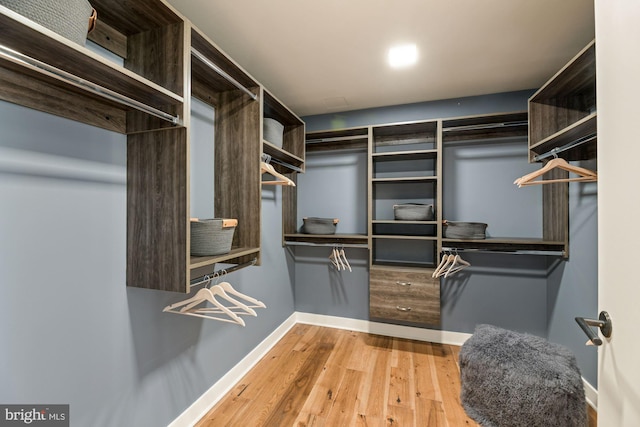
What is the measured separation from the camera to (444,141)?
268cm

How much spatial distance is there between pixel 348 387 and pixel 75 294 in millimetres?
1814

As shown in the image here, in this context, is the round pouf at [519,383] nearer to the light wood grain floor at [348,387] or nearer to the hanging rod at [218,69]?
the light wood grain floor at [348,387]

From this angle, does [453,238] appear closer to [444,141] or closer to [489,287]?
[489,287]

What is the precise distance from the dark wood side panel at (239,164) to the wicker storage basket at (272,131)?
9.5 inches

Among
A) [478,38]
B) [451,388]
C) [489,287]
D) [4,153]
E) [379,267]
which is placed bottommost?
[451,388]

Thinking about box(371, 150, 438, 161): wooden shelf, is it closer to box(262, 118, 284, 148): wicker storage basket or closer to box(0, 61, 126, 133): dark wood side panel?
box(262, 118, 284, 148): wicker storage basket

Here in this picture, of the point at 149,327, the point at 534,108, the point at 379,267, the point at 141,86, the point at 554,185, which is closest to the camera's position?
the point at 141,86

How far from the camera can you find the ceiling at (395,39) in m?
1.45

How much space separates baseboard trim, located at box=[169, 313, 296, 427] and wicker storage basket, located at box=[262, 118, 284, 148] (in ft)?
5.93

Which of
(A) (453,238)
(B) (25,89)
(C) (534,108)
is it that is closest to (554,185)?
(C) (534,108)

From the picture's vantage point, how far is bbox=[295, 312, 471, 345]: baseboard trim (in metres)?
2.63

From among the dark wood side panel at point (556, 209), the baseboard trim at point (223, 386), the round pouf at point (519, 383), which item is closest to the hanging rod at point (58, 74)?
the baseboard trim at point (223, 386)

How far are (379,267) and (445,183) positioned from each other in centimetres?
111

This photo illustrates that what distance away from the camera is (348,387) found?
6.46 feet
